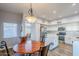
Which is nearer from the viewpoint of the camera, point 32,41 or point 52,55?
point 52,55

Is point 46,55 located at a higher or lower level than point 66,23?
lower

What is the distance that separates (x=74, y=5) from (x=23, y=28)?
1009mm

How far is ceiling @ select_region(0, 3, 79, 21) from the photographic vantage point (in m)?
1.63

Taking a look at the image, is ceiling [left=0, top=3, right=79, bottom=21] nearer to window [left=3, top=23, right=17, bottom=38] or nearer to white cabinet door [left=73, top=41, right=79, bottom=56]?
window [left=3, top=23, right=17, bottom=38]

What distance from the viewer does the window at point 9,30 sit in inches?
66.8

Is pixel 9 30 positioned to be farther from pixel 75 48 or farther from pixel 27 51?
pixel 75 48

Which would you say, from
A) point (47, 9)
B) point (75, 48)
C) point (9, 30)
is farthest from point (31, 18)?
point (75, 48)

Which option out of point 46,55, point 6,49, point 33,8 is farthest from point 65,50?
point 6,49

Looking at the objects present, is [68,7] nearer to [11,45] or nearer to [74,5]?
[74,5]

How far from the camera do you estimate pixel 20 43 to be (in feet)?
5.56

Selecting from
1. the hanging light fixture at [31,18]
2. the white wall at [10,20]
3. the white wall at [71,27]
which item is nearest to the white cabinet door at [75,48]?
the white wall at [71,27]

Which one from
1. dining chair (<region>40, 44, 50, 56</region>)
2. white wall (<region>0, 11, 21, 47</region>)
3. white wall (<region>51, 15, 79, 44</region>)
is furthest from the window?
white wall (<region>51, 15, 79, 44</region>)

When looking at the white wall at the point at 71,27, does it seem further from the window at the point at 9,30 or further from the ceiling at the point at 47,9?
the window at the point at 9,30

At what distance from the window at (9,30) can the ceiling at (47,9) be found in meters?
0.27
